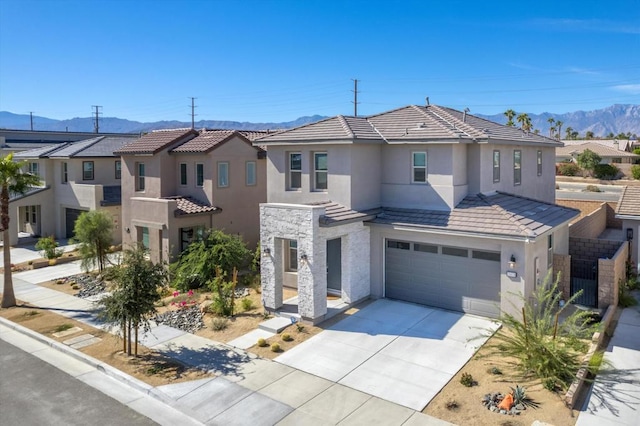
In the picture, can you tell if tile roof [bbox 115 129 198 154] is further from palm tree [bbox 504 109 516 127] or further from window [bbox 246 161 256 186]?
palm tree [bbox 504 109 516 127]

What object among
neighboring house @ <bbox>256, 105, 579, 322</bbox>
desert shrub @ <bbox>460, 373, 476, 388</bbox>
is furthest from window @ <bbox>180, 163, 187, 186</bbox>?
desert shrub @ <bbox>460, 373, 476, 388</bbox>

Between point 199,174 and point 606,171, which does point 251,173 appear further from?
point 606,171

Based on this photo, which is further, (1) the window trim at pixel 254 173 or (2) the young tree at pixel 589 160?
(2) the young tree at pixel 589 160

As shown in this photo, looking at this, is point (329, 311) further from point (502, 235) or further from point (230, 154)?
point (230, 154)

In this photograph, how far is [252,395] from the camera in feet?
36.2

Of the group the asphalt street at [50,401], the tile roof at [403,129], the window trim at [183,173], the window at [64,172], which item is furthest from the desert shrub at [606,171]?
the asphalt street at [50,401]

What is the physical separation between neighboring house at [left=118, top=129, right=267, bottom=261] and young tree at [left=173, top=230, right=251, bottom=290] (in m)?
1.86

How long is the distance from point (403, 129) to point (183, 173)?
1178 centimetres

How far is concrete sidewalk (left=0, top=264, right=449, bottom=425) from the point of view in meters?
10.1

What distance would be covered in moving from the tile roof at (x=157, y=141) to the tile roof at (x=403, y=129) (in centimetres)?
761

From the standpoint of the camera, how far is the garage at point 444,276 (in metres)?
15.3

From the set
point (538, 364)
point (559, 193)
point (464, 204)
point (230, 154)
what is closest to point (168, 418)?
point (538, 364)

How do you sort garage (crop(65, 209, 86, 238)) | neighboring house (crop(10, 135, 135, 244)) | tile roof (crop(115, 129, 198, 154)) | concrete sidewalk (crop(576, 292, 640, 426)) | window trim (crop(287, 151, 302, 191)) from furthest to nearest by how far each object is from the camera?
1. garage (crop(65, 209, 86, 238))
2. neighboring house (crop(10, 135, 135, 244))
3. tile roof (crop(115, 129, 198, 154))
4. window trim (crop(287, 151, 302, 191))
5. concrete sidewalk (crop(576, 292, 640, 426))

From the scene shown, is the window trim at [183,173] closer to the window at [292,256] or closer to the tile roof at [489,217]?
the window at [292,256]
